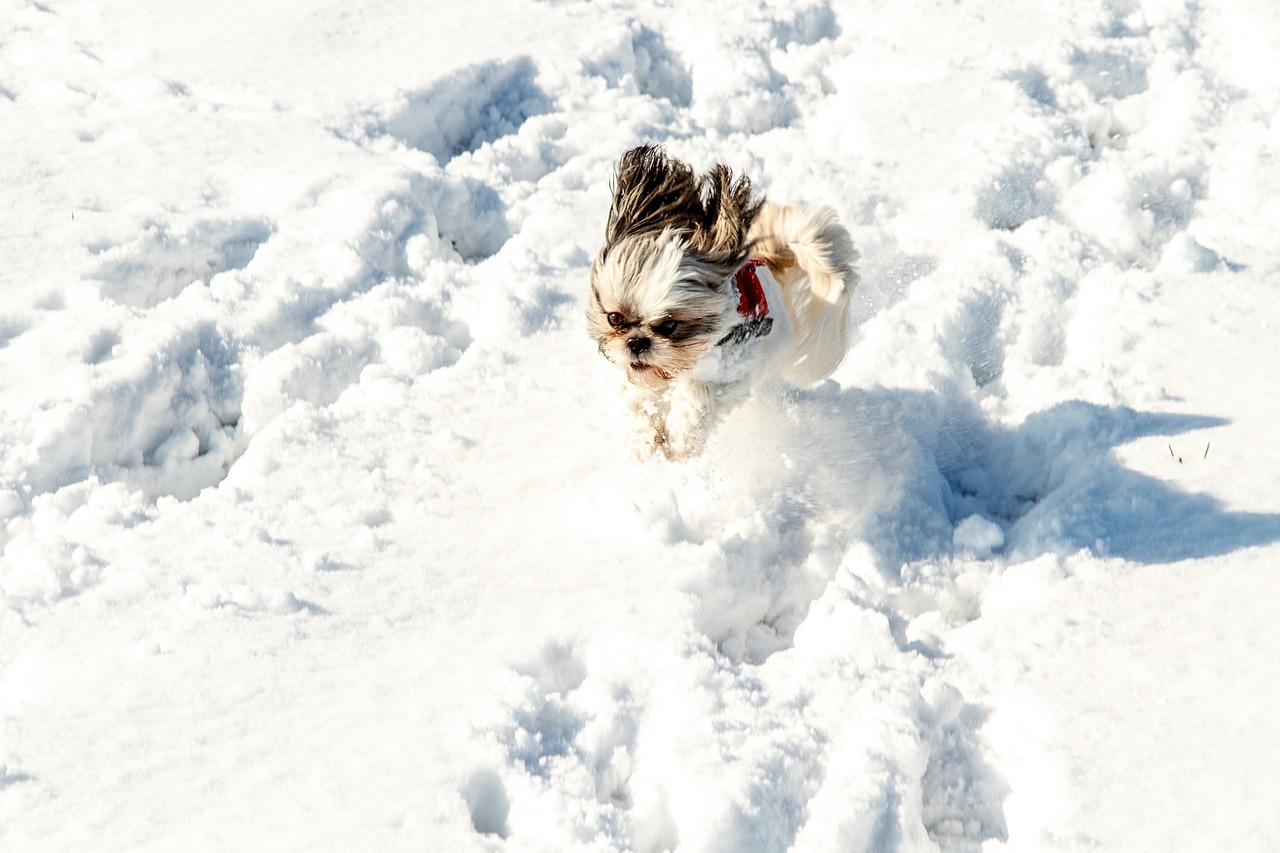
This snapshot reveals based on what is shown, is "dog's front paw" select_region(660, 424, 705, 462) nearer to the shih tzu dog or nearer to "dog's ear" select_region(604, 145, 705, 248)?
the shih tzu dog

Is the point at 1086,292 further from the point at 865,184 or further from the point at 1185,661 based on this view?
the point at 1185,661

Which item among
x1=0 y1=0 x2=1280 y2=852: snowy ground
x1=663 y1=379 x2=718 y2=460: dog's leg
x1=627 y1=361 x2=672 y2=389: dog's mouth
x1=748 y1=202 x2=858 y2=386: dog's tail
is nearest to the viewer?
x1=0 y1=0 x2=1280 y2=852: snowy ground

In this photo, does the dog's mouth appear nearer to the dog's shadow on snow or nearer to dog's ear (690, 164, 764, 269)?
A: dog's ear (690, 164, 764, 269)

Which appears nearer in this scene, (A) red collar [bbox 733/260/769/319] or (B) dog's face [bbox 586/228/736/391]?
(B) dog's face [bbox 586/228/736/391]

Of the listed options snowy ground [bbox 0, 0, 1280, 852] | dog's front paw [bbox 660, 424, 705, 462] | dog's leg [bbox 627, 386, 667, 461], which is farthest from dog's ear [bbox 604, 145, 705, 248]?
snowy ground [bbox 0, 0, 1280, 852]

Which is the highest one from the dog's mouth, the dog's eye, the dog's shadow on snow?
the dog's eye

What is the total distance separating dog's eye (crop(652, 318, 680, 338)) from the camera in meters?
2.89

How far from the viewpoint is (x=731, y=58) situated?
532 cm

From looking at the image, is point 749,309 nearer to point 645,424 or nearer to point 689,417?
point 689,417

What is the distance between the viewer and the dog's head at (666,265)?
Result: 2.88 m

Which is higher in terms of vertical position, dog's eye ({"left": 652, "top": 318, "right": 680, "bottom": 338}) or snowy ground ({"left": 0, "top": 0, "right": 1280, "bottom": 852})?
dog's eye ({"left": 652, "top": 318, "right": 680, "bottom": 338})

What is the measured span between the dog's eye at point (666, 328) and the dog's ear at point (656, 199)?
28 cm

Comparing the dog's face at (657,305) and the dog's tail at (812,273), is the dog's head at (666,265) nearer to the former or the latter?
the dog's face at (657,305)

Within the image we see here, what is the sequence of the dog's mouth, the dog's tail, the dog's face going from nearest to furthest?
1. the dog's face
2. the dog's mouth
3. the dog's tail
